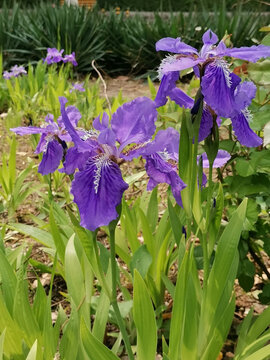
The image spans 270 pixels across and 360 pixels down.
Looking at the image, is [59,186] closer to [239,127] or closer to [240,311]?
[240,311]

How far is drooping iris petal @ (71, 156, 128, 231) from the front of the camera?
76cm

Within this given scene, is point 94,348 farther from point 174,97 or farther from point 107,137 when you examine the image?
point 174,97

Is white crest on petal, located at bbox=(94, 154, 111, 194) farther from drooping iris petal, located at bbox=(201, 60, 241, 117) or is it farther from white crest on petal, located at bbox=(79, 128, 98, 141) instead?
drooping iris petal, located at bbox=(201, 60, 241, 117)

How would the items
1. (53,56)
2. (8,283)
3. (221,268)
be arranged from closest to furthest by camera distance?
(221,268), (8,283), (53,56)

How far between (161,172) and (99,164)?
5.4 inches


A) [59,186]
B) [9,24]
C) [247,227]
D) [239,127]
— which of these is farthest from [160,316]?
[9,24]

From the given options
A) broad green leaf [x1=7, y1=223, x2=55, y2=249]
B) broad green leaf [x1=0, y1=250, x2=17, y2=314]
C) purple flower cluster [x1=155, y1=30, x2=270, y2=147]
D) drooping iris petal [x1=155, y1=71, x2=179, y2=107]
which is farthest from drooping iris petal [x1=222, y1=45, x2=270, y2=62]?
broad green leaf [x1=7, y1=223, x2=55, y2=249]

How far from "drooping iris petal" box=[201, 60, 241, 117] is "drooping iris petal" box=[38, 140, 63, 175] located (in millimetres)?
499

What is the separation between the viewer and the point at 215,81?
798mm

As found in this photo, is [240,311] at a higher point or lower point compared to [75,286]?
lower

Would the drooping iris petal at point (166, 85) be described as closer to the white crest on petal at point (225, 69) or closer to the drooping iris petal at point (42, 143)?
the white crest on petal at point (225, 69)

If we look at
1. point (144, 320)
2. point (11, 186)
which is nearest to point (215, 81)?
point (144, 320)

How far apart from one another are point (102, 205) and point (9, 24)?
19.6 ft

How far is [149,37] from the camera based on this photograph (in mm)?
5914
